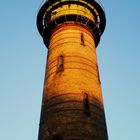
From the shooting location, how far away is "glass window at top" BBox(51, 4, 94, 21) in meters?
15.5

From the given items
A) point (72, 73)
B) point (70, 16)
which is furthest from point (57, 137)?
point (70, 16)

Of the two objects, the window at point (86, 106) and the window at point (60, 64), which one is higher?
the window at point (60, 64)

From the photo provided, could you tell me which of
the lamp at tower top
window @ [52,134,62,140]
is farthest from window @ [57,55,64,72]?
window @ [52,134,62,140]

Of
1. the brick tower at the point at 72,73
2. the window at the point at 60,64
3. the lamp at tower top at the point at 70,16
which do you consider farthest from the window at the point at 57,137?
the lamp at tower top at the point at 70,16

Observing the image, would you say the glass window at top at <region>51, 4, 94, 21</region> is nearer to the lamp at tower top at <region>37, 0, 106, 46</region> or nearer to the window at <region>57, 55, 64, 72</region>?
the lamp at tower top at <region>37, 0, 106, 46</region>

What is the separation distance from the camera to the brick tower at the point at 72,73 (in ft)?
36.0

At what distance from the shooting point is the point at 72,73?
41.4ft

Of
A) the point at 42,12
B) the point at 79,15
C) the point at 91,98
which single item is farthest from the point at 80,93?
the point at 42,12

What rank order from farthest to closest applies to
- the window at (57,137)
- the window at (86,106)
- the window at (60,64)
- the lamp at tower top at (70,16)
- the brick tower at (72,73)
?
the lamp at tower top at (70,16), the window at (60,64), the window at (86,106), the brick tower at (72,73), the window at (57,137)

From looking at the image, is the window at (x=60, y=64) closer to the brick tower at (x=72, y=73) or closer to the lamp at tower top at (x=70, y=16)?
the brick tower at (x=72, y=73)

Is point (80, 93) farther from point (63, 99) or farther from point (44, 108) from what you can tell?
point (44, 108)

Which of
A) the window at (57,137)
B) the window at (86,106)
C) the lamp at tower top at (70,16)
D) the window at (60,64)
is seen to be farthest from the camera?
the lamp at tower top at (70,16)

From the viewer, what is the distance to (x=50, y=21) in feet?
51.6

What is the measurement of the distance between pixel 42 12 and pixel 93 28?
134 inches
